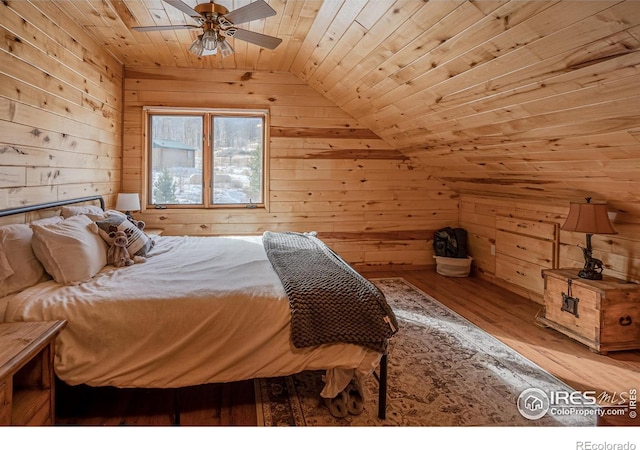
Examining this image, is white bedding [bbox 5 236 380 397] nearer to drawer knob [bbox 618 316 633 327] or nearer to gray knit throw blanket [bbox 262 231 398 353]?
gray knit throw blanket [bbox 262 231 398 353]

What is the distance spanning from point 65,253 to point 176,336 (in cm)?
90

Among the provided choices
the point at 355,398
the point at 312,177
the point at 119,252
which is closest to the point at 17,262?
the point at 119,252

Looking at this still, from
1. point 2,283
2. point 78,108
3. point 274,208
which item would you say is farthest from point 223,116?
point 2,283

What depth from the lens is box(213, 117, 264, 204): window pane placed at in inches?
194

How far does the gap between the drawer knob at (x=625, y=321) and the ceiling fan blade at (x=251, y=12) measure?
10.1 feet

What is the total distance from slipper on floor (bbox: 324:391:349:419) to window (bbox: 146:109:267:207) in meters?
3.24

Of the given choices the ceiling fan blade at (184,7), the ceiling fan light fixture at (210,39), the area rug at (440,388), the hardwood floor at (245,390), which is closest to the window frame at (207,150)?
the ceiling fan light fixture at (210,39)

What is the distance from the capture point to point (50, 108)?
3004mm

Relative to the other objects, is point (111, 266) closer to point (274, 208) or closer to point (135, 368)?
point (135, 368)

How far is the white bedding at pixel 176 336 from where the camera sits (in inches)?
75.0

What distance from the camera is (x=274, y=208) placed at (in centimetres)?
502

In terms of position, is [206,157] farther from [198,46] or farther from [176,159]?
[198,46]

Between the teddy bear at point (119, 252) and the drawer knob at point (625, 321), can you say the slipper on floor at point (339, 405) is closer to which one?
the teddy bear at point (119, 252)

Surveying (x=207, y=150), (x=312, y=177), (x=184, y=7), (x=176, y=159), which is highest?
(x=184, y=7)
